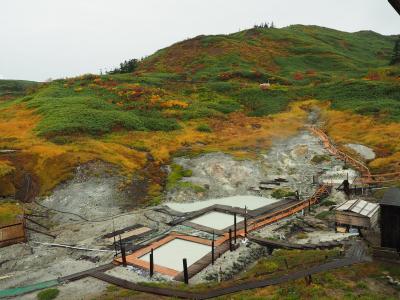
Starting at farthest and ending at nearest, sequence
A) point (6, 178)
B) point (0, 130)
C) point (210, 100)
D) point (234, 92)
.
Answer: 1. point (234, 92)
2. point (210, 100)
3. point (0, 130)
4. point (6, 178)

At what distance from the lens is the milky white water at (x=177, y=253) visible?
78.6ft

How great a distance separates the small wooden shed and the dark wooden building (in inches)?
215

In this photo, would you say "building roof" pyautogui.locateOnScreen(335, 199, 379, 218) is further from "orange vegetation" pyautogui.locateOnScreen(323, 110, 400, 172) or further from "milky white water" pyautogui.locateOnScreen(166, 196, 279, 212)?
"orange vegetation" pyautogui.locateOnScreen(323, 110, 400, 172)

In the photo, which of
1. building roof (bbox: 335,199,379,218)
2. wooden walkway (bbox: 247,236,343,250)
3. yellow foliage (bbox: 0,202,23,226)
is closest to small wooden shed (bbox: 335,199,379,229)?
building roof (bbox: 335,199,379,218)

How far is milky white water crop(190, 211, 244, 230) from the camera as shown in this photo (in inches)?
1190

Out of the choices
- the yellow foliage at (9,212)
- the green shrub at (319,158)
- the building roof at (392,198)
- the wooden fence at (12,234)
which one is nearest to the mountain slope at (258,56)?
the green shrub at (319,158)

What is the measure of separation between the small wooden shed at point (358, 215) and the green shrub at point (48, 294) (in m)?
17.9

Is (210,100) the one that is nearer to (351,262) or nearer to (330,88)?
(330,88)

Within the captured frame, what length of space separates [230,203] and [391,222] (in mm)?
18271

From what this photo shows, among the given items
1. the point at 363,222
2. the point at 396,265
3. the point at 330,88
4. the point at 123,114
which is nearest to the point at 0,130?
the point at 123,114

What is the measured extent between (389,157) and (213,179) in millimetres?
19800

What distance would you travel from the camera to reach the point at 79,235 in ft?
96.2

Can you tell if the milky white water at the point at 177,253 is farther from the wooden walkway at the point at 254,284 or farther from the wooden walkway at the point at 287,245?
the wooden walkway at the point at 254,284

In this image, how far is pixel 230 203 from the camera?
116 feet
